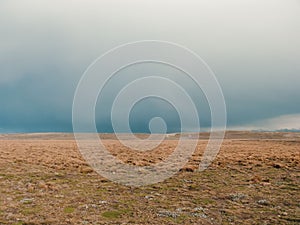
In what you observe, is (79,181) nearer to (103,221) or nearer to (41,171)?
(41,171)

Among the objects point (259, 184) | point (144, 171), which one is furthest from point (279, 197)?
point (144, 171)

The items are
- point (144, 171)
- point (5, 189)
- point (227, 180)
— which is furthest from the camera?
point (144, 171)

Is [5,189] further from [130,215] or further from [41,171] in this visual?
[130,215]

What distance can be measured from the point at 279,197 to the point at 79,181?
1254 centimetres

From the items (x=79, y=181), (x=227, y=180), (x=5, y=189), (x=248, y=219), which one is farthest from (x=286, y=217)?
(x=5, y=189)

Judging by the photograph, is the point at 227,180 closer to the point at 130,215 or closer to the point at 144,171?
the point at 144,171

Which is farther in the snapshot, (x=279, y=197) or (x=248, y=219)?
(x=279, y=197)

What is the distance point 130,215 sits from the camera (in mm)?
12578

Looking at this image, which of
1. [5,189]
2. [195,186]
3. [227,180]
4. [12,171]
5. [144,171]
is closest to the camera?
[5,189]

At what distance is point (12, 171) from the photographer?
23.3 m

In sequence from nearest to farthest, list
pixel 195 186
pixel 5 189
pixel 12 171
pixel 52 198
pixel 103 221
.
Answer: pixel 103 221 → pixel 52 198 → pixel 5 189 → pixel 195 186 → pixel 12 171

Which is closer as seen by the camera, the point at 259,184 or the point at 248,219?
the point at 248,219

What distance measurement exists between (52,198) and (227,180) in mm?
12209

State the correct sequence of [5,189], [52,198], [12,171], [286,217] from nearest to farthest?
[286,217] < [52,198] < [5,189] < [12,171]
